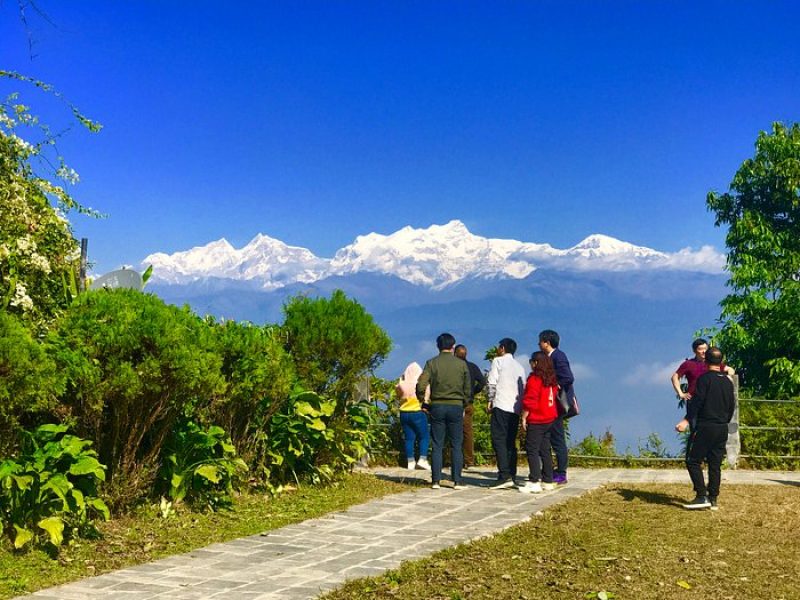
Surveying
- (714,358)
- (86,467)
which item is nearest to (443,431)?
(714,358)

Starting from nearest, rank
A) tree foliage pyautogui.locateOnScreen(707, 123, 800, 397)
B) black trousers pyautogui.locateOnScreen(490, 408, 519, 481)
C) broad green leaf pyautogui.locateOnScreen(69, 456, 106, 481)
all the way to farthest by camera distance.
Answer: broad green leaf pyautogui.locateOnScreen(69, 456, 106, 481)
black trousers pyautogui.locateOnScreen(490, 408, 519, 481)
tree foliage pyautogui.locateOnScreen(707, 123, 800, 397)

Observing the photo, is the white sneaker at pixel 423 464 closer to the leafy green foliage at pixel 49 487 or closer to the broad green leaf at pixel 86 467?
the leafy green foliage at pixel 49 487

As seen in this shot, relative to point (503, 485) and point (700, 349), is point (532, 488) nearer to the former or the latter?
point (503, 485)

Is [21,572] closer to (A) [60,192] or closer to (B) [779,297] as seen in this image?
(A) [60,192]

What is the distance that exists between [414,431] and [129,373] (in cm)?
659

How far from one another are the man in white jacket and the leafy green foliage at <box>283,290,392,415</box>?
5.76 feet

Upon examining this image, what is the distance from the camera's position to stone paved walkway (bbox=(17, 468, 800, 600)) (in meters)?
6.63

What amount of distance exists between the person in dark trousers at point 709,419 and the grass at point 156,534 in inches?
150

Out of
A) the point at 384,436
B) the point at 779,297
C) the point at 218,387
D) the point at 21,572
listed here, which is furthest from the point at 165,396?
the point at 779,297

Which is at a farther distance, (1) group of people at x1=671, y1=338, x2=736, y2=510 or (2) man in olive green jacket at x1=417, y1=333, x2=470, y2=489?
(2) man in olive green jacket at x1=417, y1=333, x2=470, y2=489

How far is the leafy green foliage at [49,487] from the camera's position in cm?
741

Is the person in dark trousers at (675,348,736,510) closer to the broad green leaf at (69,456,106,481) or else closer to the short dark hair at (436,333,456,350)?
the short dark hair at (436,333,456,350)

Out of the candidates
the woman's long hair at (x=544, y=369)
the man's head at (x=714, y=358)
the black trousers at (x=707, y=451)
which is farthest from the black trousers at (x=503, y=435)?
the man's head at (x=714, y=358)

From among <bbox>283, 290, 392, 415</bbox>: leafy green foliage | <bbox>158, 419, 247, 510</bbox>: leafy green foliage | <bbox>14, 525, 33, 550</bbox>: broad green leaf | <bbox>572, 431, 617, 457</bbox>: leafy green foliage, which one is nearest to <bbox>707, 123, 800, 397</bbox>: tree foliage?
<bbox>572, 431, 617, 457</bbox>: leafy green foliage
